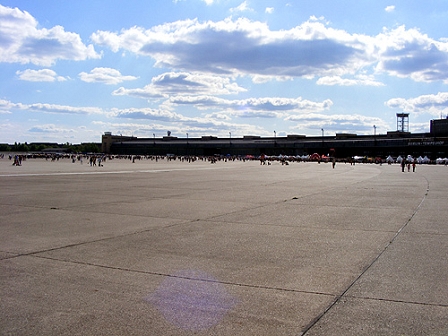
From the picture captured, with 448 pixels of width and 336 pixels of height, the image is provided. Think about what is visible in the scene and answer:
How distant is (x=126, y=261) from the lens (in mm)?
8453

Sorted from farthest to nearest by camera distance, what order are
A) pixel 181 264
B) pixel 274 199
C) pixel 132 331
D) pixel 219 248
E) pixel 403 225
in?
pixel 274 199, pixel 403 225, pixel 219 248, pixel 181 264, pixel 132 331

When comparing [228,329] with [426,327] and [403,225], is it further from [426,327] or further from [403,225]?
[403,225]

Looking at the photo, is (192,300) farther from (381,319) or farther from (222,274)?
(381,319)

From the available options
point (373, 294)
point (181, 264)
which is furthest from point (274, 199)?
point (373, 294)

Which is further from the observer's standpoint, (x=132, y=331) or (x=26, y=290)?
(x=26, y=290)

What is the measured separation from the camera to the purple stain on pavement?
5539 mm

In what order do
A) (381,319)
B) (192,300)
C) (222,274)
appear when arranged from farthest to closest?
(222,274) < (192,300) < (381,319)

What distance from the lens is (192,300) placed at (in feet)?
20.7

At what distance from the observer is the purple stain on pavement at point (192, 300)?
18.2ft

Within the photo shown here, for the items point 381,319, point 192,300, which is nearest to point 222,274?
point 192,300

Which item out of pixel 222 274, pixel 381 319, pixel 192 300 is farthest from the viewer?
pixel 222 274

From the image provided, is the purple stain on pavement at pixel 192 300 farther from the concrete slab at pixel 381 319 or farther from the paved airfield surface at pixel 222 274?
the concrete slab at pixel 381 319

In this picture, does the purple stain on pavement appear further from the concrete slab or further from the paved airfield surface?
the concrete slab

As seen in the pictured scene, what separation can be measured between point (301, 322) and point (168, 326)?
A: 1.55 metres
